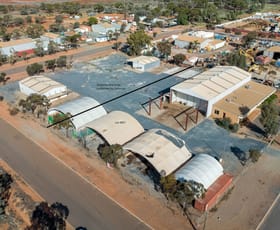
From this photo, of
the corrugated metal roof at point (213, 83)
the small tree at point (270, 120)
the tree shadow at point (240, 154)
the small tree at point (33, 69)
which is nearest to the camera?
the tree shadow at point (240, 154)

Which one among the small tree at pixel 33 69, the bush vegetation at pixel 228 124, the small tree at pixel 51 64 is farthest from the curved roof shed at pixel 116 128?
the small tree at pixel 51 64

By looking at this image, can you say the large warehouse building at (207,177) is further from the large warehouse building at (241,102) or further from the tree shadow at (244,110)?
the tree shadow at (244,110)

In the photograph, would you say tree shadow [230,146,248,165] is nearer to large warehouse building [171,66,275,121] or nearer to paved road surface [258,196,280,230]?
large warehouse building [171,66,275,121]

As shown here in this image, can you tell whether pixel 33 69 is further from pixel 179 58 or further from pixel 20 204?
pixel 20 204

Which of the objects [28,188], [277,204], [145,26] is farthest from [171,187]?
[145,26]

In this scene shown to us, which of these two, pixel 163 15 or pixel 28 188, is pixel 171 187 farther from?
pixel 163 15

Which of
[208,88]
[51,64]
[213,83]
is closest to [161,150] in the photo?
[208,88]
